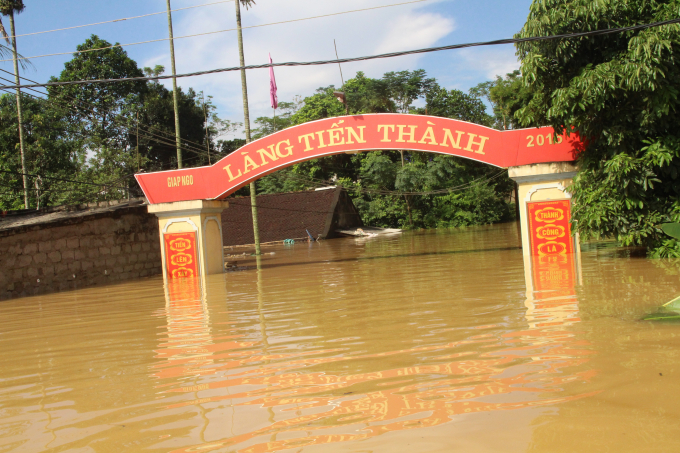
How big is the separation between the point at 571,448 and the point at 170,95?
4447cm

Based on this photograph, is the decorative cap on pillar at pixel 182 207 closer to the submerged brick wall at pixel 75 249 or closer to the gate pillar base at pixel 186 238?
the gate pillar base at pixel 186 238

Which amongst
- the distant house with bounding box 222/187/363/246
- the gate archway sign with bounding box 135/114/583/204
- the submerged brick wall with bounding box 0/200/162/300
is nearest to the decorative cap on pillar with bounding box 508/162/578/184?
the gate archway sign with bounding box 135/114/583/204

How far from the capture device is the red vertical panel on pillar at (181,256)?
48.0 ft

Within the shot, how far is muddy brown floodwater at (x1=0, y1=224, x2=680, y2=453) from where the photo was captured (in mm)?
2771

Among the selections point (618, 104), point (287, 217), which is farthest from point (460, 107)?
point (618, 104)

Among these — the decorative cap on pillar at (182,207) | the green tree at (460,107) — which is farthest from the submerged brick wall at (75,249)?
the green tree at (460,107)

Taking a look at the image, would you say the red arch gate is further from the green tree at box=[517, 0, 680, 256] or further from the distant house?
the distant house

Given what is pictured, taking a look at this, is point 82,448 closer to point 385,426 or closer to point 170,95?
point 385,426

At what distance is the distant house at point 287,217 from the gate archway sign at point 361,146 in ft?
58.5

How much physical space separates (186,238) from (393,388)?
39.9 feet

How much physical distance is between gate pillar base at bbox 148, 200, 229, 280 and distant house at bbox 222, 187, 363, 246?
58.6 feet

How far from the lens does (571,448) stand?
8.09 ft

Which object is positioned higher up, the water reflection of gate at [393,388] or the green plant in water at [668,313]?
the green plant in water at [668,313]

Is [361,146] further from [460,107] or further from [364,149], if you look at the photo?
[460,107]
